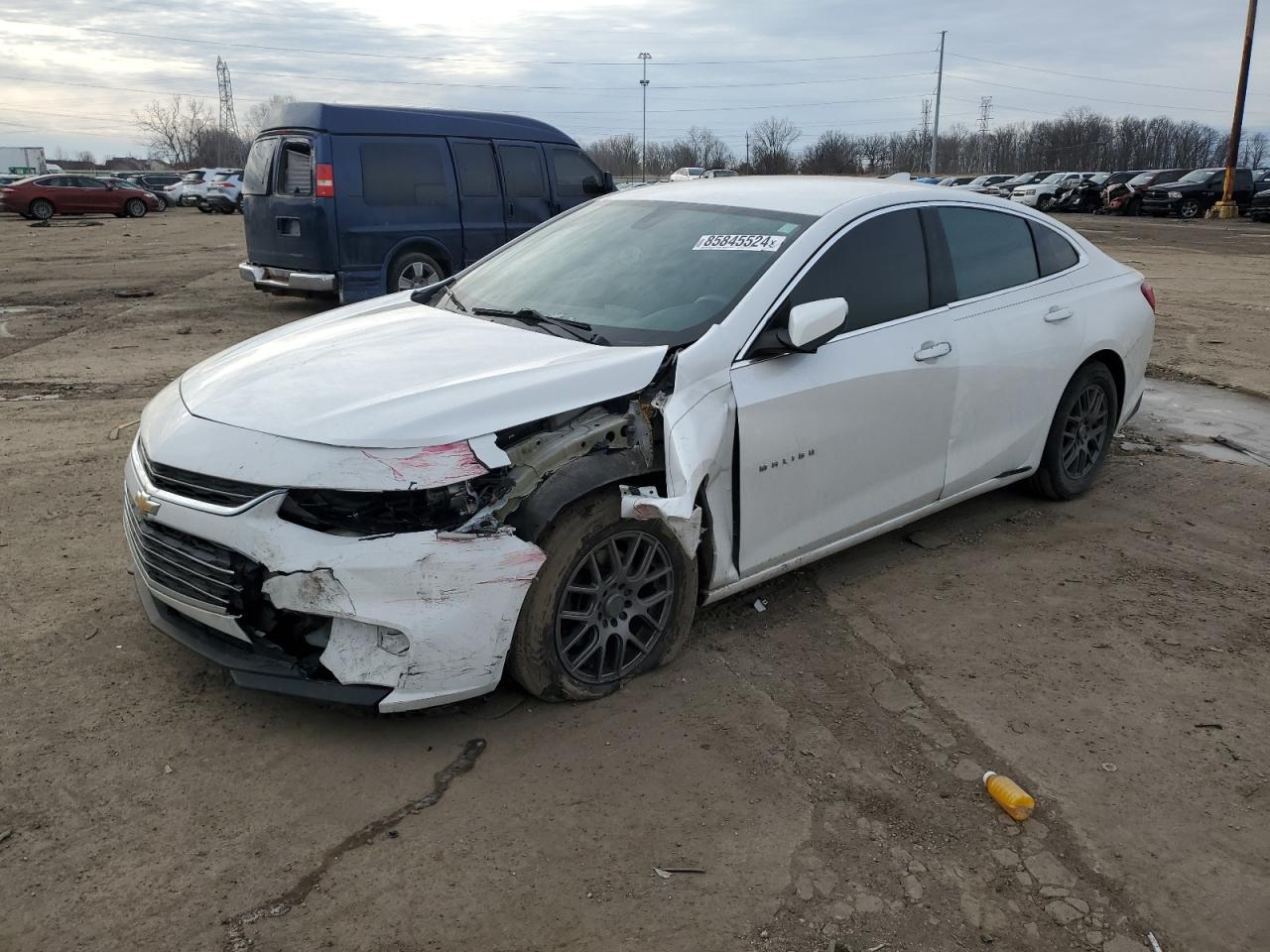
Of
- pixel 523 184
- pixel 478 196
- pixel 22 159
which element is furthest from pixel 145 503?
pixel 22 159

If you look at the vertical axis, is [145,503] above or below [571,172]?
below

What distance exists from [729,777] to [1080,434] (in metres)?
3.21

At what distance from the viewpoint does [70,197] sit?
32.7 metres

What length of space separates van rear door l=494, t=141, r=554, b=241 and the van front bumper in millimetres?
2122

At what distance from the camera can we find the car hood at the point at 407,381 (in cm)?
300

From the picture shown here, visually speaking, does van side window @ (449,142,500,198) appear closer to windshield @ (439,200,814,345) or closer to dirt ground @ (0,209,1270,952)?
windshield @ (439,200,814,345)

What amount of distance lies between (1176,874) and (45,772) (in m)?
3.16

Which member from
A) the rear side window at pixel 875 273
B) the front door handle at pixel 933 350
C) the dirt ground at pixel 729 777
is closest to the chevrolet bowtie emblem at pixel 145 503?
the dirt ground at pixel 729 777

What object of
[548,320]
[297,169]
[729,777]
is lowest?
[729,777]

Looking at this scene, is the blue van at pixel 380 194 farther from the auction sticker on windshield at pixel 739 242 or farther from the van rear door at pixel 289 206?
the auction sticker on windshield at pixel 739 242

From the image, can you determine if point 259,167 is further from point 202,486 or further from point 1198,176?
point 1198,176

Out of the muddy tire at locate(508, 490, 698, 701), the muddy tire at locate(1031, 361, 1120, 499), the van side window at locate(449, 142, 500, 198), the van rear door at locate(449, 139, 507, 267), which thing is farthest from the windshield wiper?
Answer: the van side window at locate(449, 142, 500, 198)

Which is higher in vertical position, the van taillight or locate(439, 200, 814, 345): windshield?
the van taillight

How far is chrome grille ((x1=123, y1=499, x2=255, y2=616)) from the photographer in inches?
117
